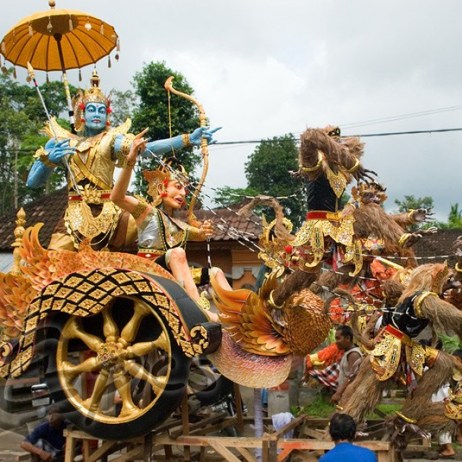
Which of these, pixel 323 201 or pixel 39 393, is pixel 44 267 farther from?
pixel 323 201

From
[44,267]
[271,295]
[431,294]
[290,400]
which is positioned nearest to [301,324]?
[271,295]

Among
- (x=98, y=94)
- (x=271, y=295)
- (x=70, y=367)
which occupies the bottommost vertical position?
(x=70, y=367)

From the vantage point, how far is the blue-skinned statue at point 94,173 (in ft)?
17.8

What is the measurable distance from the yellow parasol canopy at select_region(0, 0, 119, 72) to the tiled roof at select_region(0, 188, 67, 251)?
5766mm

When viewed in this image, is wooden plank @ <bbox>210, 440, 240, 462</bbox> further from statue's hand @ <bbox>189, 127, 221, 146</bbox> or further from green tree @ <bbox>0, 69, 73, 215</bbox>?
green tree @ <bbox>0, 69, 73, 215</bbox>

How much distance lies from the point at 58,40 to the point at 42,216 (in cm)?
711

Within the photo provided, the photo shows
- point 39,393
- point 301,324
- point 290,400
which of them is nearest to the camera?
point 301,324

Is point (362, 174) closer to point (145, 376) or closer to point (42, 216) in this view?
point (145, 376)

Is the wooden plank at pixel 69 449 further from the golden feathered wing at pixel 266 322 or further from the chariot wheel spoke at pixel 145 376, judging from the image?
the golden feathered wing at pixel 266 322

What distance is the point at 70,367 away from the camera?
466 centimetres

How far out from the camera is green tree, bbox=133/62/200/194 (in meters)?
13.0

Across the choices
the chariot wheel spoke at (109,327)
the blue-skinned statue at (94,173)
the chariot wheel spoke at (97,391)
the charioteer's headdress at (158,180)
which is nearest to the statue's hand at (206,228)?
the charioteer's headdress at (158,180)

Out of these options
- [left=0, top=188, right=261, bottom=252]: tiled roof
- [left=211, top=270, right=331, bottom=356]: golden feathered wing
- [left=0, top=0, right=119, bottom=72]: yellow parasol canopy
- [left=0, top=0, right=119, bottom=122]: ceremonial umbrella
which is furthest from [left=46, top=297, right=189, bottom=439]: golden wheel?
[left=0, top=188, right=261, bottom=252]: tiled roof

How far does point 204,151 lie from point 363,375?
2.13 metres
